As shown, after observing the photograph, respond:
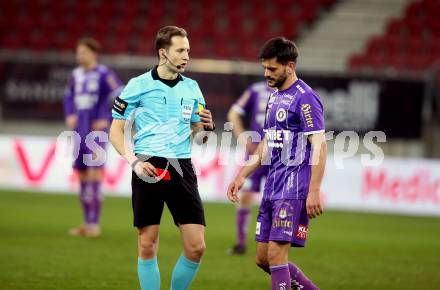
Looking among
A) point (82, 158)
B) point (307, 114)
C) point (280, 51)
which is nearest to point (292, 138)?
point (307, 114)

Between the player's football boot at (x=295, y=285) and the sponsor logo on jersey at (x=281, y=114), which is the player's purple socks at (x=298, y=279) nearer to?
the player's football boot at (x=295, y=285)

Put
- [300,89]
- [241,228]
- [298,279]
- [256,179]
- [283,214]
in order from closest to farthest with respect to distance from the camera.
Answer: [283,214] → [300,89] → [298,279] → [256,179] → [241,228]

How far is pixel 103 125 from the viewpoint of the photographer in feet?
37.2

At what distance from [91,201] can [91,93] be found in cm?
146

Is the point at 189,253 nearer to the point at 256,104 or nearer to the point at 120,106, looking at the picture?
the point at 120,106

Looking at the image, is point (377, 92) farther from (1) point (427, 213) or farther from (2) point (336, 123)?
(1) point (427, 213)

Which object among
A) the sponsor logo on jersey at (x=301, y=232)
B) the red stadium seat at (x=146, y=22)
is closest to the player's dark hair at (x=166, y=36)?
the sponsor logo on jersey at (x=301, y=232)

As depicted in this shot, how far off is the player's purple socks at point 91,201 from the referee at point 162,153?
507 centimetres

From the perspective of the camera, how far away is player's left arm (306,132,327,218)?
5863mm

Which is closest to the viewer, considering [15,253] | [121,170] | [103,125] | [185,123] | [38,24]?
[185,123]

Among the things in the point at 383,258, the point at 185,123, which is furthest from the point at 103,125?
the point at 185,123

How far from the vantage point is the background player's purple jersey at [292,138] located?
6.03 metres

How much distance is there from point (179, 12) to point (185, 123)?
1549cm

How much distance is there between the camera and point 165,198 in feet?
20.6
